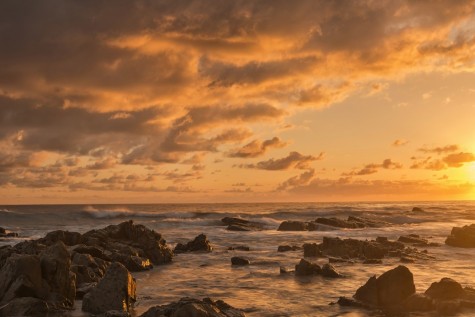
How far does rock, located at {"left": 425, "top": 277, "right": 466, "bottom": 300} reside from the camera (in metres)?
18.7

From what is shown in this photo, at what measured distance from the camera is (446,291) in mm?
18875

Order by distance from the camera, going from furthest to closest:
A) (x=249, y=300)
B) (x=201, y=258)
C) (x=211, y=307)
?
(x=201, y=258) → (x=249, y=300) → (x=211, y=307)

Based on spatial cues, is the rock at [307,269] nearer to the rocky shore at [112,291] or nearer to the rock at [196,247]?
the rocky shore at [112,291]

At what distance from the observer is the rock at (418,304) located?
58.4 ft

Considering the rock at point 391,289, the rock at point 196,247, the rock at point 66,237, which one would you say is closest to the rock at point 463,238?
the rock at point 196,247

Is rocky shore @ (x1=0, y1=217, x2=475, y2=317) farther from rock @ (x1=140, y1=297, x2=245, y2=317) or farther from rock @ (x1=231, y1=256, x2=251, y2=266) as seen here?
rock @ (x1=231, y1=256, x2=251, y2=266)

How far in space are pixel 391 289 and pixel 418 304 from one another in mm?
1204

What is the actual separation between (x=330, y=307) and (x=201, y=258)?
1787 centimetres

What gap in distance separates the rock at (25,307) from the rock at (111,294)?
4.79 ft

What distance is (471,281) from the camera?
24.2 m

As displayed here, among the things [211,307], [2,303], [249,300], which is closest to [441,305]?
[249,300]

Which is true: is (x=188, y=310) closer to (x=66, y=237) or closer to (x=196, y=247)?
(x=66, y=237)

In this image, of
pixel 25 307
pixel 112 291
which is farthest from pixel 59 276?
pixel 112 291

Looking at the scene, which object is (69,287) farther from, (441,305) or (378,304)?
(441,305)
